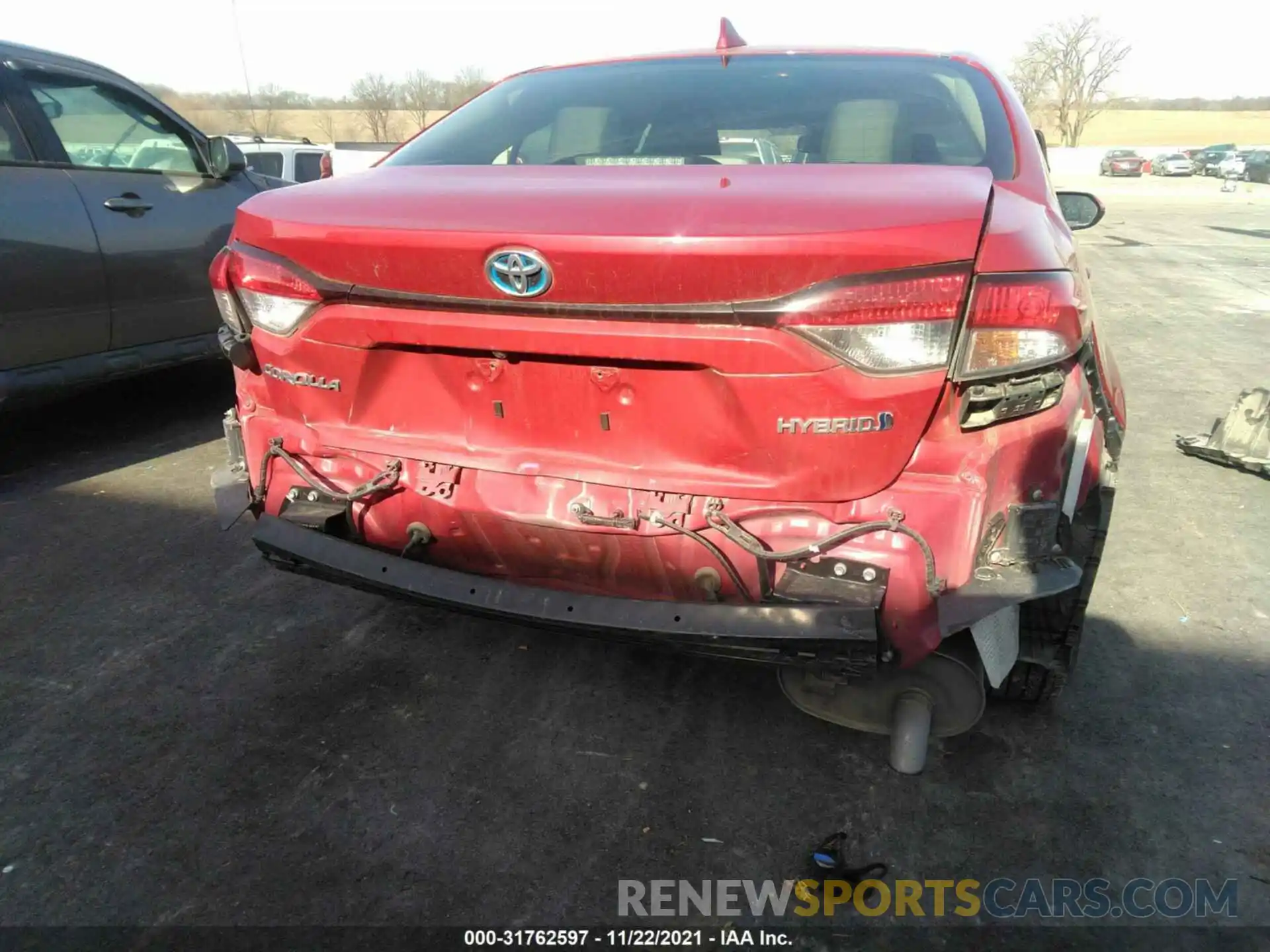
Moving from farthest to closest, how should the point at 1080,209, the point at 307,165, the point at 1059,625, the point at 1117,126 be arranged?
the point at 1117,126, the point at 307,165, the point at 1080,209, the point at 1059,625

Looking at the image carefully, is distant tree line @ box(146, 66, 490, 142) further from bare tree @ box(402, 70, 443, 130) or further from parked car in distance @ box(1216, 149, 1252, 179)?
parked car in distance @ box(1216, 149, 1252, 179)

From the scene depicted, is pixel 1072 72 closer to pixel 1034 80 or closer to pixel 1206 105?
pixel 1034 80

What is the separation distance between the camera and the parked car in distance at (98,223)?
156 inches

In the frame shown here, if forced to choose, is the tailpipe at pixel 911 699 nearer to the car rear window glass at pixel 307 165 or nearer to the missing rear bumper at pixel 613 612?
the missing rear bumper at pixel 613 612

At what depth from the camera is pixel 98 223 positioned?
13.8 feet

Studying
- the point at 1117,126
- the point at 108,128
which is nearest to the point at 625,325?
the point at 108,128

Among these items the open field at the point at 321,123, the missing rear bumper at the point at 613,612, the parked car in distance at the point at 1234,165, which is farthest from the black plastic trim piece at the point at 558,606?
the parked car in distance at the point at 1234,165

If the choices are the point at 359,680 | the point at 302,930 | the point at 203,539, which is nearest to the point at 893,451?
the point at 302,930

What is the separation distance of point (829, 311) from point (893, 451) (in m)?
0.32

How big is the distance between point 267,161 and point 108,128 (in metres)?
6.05

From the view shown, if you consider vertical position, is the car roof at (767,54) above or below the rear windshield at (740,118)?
above

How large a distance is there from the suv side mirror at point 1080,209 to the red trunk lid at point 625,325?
148 centimetres

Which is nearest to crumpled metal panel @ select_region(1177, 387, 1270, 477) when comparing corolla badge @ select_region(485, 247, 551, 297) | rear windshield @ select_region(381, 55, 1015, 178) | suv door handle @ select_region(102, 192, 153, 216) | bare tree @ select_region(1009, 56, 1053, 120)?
rear windshield @ select_region(381, 55, 1015, 178)

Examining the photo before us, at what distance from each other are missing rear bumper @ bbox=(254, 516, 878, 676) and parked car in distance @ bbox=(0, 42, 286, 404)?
248 centimetres
